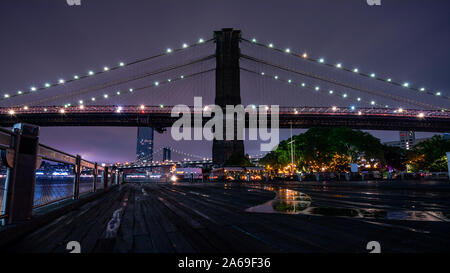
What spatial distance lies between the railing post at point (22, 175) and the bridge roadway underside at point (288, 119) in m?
65.7

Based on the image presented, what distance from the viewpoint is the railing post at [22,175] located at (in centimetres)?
396

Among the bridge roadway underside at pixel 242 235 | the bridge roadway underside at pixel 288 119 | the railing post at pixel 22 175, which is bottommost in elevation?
the bridge roadway underside at pixel 242 235

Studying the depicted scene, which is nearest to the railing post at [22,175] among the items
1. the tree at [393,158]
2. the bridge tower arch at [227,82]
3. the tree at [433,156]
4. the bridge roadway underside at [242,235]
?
the bridge roadway underside at [242,235]

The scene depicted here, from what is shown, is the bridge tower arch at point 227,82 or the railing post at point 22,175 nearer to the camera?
the railing post at point 22,175

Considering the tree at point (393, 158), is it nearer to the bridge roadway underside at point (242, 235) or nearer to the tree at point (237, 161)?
the tree at point (237, 161)

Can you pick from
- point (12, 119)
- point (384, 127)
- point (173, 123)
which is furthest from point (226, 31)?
point (12, 119)

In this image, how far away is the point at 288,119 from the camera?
2714 inches

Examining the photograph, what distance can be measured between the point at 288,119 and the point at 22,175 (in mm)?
69197

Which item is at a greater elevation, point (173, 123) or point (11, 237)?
point (173, 123)

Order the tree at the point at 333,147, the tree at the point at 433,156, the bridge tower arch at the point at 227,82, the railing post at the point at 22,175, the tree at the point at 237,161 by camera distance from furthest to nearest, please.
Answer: the bridge tower arch at the point at 227,82
the tree at the point at 237,161
the tree at the point at 433,156
the tree at the point at 333,147
the railing post at the point at 22,175

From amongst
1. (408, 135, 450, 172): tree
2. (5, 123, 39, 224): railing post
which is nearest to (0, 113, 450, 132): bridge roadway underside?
(408, 135, 450, 172): tree
